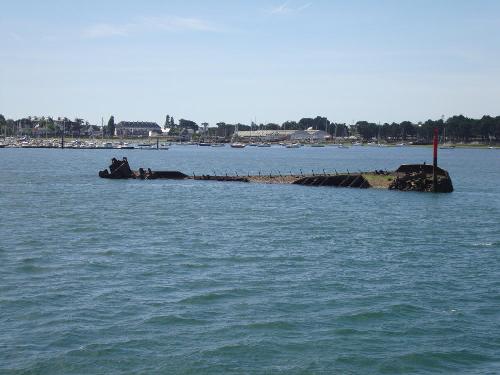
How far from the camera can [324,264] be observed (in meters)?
36.1

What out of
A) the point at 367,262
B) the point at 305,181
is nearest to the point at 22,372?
the point at 367,262

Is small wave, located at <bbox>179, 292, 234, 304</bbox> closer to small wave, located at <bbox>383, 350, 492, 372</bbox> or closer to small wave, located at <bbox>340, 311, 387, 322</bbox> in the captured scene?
small wave, located at <bbox>340, 311, 387, 322</bbox>

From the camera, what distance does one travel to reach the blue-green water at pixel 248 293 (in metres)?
22.2

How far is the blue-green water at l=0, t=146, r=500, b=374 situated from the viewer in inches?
874

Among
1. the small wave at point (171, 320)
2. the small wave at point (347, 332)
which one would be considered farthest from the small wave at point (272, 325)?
the small wave at point (171, 320)

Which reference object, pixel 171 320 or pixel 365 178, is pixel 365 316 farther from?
pixel 365 178

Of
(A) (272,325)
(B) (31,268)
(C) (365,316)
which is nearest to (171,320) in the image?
(A) (272,325)

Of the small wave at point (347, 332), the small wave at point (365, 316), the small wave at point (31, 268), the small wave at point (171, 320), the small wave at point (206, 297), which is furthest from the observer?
the small wave at point (31, 268)

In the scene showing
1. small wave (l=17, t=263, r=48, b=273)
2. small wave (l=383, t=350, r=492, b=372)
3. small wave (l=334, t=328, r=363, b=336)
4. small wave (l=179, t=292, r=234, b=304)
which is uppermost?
small wave (l=17, t=263, r=48, b=273)

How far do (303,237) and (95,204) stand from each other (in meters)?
28.0

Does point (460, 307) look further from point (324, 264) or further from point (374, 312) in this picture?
point (324, 264)

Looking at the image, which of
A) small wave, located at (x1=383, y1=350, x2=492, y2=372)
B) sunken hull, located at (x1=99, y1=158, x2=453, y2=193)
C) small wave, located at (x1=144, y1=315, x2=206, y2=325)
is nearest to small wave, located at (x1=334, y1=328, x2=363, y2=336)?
small wave, located at (x1=383, y1=350, x2=492, y2=372)

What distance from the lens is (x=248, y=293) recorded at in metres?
29.5

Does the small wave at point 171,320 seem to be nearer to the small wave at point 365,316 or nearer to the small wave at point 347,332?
the small wave at point 347,332
